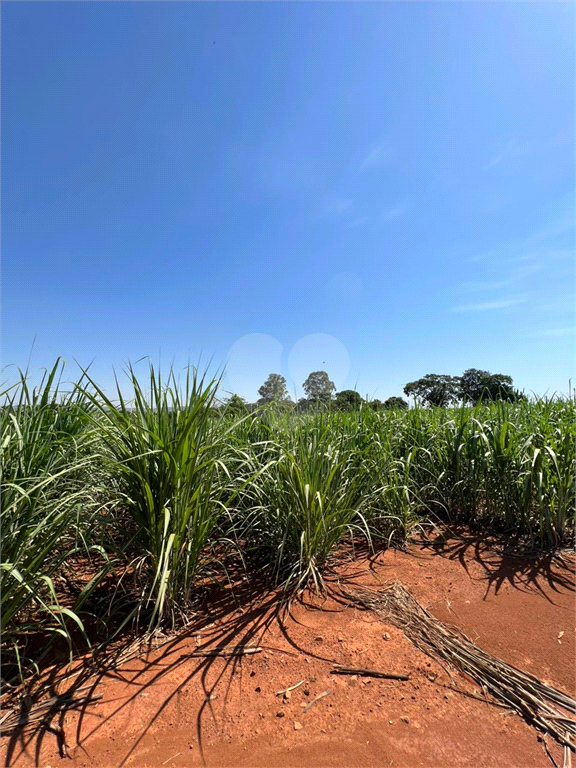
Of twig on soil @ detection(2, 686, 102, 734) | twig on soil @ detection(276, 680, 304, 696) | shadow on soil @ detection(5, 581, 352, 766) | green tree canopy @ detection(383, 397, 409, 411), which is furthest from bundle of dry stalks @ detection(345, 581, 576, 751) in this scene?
green tree canopy @ detection(383, 397, 409, 411)

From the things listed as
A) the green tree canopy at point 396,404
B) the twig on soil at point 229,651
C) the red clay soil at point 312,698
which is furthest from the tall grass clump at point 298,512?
the green tree canopy at point 396,404

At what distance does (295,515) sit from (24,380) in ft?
4.98

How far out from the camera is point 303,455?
2043mm

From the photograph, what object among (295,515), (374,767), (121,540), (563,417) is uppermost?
(563,417)

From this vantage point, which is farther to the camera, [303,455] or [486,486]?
[486,486]

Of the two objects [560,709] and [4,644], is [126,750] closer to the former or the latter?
[4,644]

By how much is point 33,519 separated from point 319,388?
7.12ft

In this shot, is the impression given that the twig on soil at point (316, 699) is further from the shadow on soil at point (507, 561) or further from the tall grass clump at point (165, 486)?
the shadow on soil at point (507, 561)

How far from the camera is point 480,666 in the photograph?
4.55 feet

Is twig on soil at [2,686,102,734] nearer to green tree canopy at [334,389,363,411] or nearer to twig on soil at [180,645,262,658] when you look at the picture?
twig on soil at [180,645,262,658]

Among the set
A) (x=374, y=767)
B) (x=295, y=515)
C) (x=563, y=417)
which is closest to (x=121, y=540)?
(x=295, y=515)

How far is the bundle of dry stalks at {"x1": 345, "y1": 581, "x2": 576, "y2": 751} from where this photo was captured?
3.88ft

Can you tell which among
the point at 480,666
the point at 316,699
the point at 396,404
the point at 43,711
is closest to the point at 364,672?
the point at 316,699

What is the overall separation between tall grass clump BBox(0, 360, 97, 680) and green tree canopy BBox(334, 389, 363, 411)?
2259 millimetres
